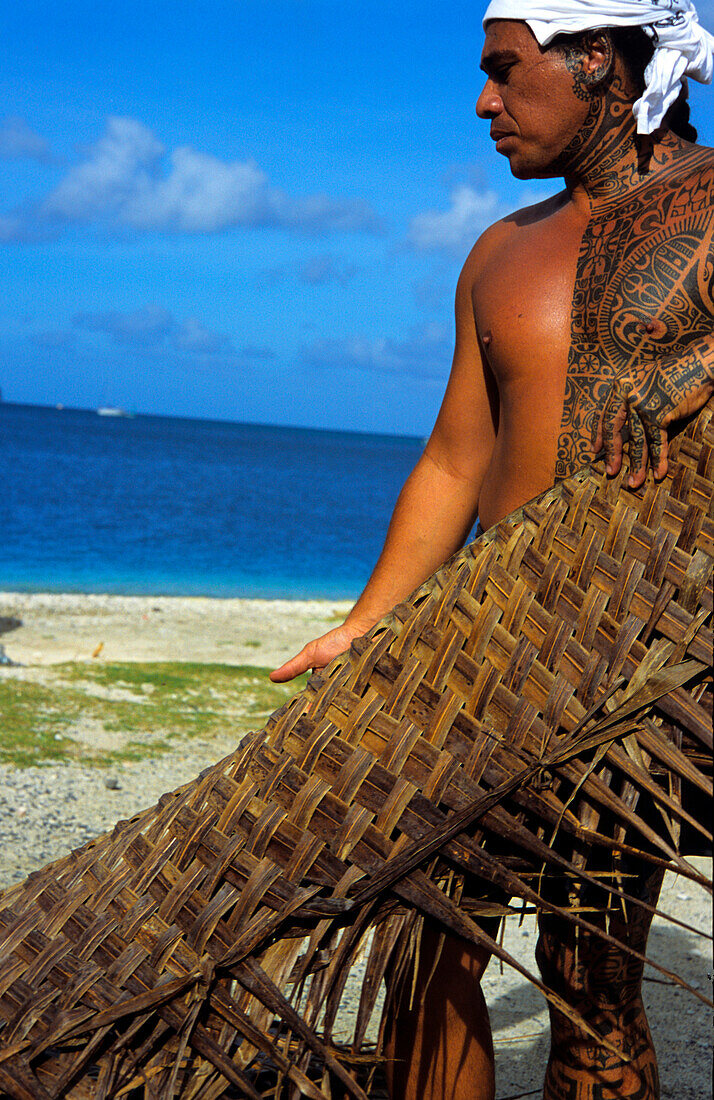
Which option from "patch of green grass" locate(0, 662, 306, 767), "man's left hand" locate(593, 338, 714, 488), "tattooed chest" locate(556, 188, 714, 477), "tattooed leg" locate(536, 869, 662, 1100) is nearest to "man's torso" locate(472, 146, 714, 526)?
"tattooed chest" locate(556, 188, 714, 477)

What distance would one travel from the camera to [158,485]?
52062 mm

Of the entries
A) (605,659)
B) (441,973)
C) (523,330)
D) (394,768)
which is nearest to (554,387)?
(523,330)

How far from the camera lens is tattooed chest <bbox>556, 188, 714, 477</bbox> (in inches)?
80.0

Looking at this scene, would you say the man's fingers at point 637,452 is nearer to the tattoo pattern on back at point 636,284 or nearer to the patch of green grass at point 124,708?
the tattoo pattern on back at point 636,284

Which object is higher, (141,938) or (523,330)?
(523,330)

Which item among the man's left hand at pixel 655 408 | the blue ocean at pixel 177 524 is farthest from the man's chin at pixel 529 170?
the blue ocean at pixel 177 524

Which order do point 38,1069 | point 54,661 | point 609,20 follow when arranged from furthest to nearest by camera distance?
point 54,661 → point 609,20 → point 38,1069

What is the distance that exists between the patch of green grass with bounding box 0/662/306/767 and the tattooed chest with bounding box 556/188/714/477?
4666 mm

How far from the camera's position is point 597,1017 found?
2.34 m

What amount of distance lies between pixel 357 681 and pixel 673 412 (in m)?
0.74

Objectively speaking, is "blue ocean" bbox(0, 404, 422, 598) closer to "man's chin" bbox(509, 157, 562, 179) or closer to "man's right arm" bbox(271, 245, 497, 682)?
"man's right arm" bbox(271, 245, 497, 682)

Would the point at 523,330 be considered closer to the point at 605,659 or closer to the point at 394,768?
the point at 605,659

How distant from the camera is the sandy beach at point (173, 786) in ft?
11.7

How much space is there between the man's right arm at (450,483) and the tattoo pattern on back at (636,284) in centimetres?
42
